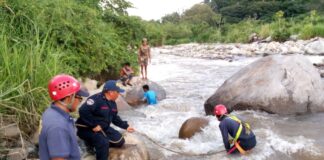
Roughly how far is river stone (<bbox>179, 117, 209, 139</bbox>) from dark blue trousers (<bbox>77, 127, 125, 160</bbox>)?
1.96 m

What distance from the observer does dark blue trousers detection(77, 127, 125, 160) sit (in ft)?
17.1

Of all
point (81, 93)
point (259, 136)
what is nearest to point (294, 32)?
point (259, 136)

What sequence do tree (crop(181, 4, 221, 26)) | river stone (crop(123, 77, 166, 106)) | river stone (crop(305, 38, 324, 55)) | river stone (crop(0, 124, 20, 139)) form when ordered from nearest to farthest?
river stone (crop(0, 124, 20, 139)) → river stone (crop(123, 77, 166, 106)) → river stone (crop(305, 38, 324, 55)) → tree (crop(181, 4, 221, 26))

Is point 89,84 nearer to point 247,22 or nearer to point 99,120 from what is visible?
point 99,120

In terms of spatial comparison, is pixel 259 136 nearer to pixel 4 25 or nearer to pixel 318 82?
pixel 318 82

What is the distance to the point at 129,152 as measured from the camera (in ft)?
18.1

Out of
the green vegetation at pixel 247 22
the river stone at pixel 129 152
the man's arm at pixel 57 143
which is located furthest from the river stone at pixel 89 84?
the green vegetation at pixel 247 22

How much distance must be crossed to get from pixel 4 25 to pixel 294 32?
89.3ft

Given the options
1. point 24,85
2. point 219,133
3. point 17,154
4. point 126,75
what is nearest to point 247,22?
point 126,75

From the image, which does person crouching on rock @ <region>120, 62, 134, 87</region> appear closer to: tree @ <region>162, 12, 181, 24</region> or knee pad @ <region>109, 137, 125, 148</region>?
knee pad @ <region>109, 137, 125, 148</region>

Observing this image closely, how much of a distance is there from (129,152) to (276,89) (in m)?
4.42

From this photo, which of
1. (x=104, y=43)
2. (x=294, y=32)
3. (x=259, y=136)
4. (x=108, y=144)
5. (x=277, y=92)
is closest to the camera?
(x=108, y=144)

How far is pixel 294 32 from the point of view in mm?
30500

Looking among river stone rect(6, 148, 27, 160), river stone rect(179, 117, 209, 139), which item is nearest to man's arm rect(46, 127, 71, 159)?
river stone rect(6, 148, 27, 160)
